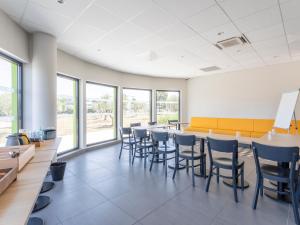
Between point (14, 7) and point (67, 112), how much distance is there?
2.70m

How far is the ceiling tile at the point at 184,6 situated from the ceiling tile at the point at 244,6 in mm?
213

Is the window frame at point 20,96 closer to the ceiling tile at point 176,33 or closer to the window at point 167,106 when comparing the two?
the ceiling tile at point 176,33

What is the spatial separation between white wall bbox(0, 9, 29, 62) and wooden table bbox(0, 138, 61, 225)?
2225 mm

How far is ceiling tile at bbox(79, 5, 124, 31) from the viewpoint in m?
2.56

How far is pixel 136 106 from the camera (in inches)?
280

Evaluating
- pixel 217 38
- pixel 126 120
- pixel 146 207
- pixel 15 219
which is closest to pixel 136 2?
pixel 217 38

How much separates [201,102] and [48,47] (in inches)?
239

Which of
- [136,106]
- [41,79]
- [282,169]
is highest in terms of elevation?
[41,79]

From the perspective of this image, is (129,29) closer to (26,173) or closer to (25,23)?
(25,23)

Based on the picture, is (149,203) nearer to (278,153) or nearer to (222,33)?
(278,153)

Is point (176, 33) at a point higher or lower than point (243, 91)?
higher

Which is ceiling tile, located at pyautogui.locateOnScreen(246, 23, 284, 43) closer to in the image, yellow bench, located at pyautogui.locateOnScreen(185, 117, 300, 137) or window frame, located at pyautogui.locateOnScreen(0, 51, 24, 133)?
yellow bench, located at pyautogui.locateOnScreen(185, 117, 300, 137)

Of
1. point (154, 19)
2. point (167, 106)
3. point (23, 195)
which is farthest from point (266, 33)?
point (167, 106)

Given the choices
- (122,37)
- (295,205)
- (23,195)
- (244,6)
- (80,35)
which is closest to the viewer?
(23,195)
